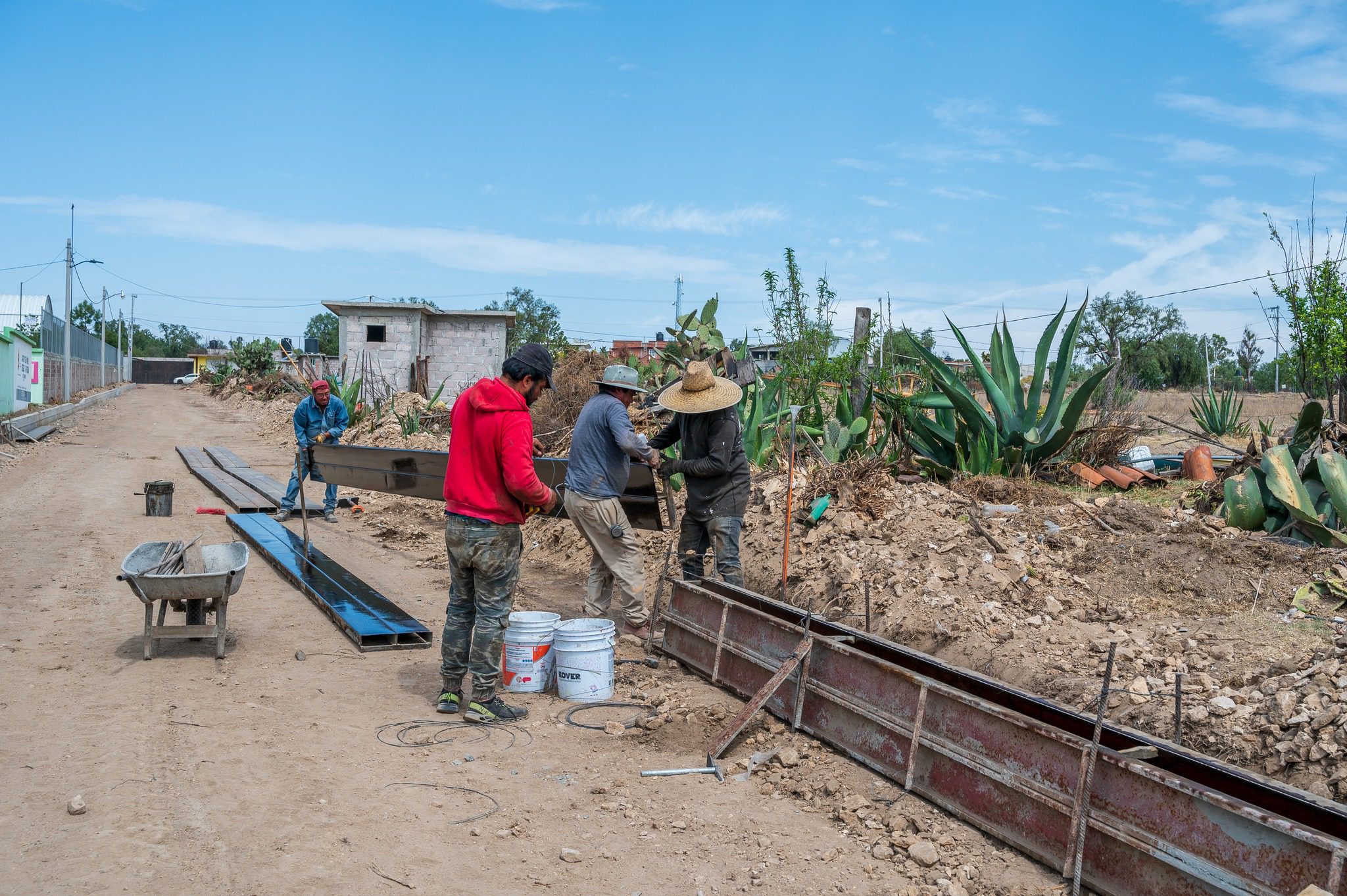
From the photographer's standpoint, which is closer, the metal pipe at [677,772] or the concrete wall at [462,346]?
the metal pipe at [677,772]

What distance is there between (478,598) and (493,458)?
79 centimetres

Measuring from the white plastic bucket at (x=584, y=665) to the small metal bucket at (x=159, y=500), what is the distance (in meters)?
8.90

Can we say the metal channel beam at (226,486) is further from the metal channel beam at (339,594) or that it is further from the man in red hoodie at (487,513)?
the man in red hoodie at (487,513)

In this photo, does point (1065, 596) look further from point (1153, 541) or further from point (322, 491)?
point (322, 491)

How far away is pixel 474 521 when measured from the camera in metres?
5.46

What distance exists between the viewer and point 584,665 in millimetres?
5867

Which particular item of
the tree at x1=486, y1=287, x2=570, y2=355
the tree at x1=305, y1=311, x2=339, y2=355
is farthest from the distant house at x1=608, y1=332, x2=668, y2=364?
the tree at x1=305, y1=311, x2=339, y2=355

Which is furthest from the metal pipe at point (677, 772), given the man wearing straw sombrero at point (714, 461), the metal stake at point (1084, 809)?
the man wearing straw sombrero at point (714, 461)

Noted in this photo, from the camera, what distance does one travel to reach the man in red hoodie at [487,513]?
5414mm

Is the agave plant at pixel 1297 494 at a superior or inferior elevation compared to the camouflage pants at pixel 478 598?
superior

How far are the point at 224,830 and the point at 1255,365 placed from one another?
56.4 m

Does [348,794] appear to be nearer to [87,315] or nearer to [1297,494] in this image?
[1297,494]

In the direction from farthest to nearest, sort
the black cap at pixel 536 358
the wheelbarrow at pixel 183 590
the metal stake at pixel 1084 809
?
the wheelbarrow at pixel 183 590 < the black cap at pixel 536 358 < the metal stake at pixel 1084 809

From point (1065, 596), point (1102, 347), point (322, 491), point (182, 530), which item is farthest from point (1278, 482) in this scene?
point (1102, 347)
